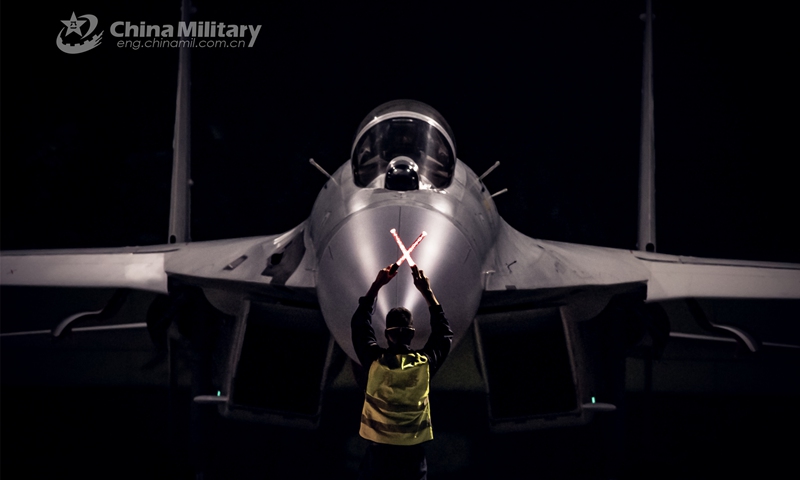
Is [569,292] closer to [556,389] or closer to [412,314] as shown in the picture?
[556,389]

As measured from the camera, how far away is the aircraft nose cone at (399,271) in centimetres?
375

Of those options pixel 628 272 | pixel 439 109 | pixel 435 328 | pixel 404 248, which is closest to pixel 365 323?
pixel 435 328

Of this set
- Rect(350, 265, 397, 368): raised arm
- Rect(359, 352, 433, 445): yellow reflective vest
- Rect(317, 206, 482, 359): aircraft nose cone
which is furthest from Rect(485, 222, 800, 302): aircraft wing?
Rect(359, 352, 433, 445): yellow reflective vest

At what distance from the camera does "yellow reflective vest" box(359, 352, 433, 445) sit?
3.43m

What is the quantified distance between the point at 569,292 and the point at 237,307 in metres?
2.23

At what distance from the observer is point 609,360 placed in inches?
226

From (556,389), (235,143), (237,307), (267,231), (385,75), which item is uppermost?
(385,75)

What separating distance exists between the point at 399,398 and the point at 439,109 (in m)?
6.17

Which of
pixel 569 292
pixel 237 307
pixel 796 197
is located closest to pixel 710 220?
pixel 796 197

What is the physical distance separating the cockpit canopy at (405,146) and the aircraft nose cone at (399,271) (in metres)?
0.60

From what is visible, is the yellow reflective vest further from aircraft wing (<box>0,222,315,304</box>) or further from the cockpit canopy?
the cockpit canopy

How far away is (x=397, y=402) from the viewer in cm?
344

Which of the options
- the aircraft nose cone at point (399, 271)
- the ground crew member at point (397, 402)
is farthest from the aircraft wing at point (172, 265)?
the ground crew member at point (397, 402)

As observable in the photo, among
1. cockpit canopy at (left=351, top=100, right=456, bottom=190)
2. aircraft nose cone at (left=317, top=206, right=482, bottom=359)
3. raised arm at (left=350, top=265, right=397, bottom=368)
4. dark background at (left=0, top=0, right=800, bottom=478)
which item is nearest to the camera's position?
raised arm at (left=350, top=265, right=397, bottom=368)
